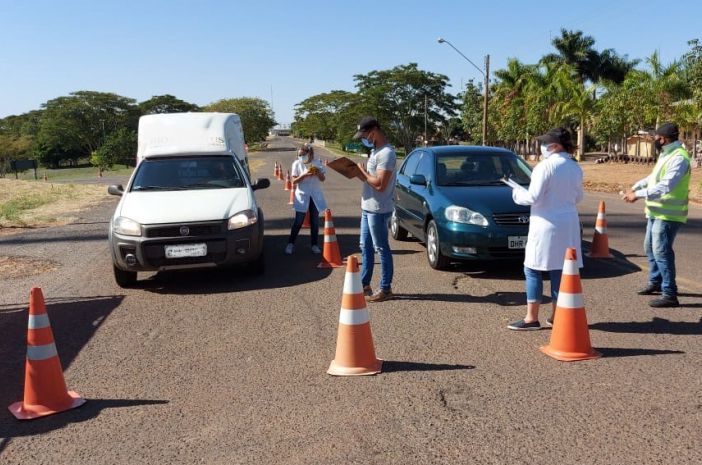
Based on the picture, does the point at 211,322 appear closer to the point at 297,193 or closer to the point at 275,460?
the point at 275,460

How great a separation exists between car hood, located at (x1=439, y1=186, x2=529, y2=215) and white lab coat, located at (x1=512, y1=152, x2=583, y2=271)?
221 centimetres

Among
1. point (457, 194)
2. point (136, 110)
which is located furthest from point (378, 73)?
point (457, 194)

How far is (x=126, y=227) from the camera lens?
6957 millimetres

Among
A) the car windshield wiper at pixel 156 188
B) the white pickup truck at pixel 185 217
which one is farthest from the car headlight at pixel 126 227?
the car windshield wiper at pixel 156 188

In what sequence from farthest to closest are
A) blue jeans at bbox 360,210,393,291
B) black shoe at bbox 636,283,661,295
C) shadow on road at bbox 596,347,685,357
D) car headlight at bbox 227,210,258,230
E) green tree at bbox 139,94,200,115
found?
1. green tree at bbox 139,94,200,115
2. car headlight at bbox 227,210,258,230
3. black shoe at bbox 636,283,661,295
4. blue jeans at bbox 360,210,393,291
5. shadow on road at bbox 596,347,685,357

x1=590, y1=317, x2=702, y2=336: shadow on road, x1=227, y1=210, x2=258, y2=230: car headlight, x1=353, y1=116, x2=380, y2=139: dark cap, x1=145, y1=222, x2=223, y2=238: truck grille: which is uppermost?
x1=353, y1=116, x2=380, y2=139: dark cap

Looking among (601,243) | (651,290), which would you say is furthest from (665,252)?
(601,243)

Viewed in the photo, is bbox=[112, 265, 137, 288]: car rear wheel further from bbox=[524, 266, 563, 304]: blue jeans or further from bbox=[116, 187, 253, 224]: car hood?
bbox=[524, 266, 563, 304]: blue jeans

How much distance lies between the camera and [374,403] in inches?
154

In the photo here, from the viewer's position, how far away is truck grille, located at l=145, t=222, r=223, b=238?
271 inches

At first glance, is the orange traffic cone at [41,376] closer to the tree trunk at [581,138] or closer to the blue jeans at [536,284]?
the blue jeans at [536,284]

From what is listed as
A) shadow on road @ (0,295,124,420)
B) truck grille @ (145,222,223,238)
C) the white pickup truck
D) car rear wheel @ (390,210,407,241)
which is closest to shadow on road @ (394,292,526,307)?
the white pickup truck

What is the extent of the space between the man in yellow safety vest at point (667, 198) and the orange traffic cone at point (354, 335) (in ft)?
10.7

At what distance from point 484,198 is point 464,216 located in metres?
0.44
